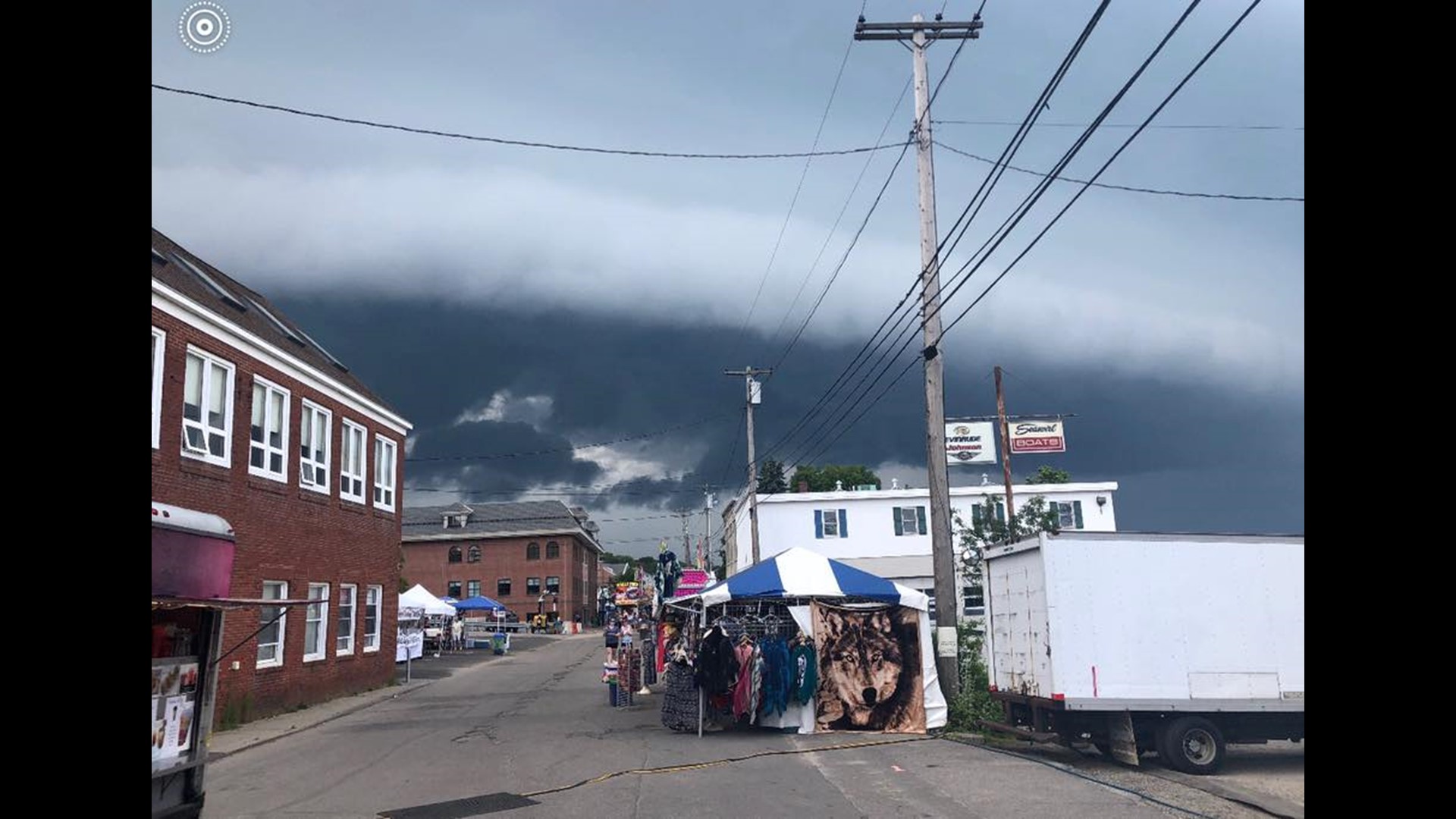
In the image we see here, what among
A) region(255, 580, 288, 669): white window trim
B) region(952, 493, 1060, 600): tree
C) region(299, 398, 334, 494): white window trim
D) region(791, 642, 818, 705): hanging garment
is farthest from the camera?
region(952, 493, 1060, 600): tree

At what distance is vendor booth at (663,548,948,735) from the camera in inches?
695

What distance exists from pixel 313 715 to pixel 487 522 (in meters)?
70.1

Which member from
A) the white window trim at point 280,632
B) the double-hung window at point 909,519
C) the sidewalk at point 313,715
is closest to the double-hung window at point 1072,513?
the double-hung window at point 909,519

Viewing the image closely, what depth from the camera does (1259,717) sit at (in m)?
13.6

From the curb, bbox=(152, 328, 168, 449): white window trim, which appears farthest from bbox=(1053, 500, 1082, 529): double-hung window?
bbox=(152, 328, 168, 449): white window trim

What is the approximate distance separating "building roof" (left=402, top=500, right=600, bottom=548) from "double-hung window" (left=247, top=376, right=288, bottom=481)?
217ft

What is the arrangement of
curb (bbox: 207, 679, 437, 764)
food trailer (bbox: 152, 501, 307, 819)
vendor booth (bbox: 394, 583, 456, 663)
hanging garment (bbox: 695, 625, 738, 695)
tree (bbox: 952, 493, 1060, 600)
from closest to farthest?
1. food trailer (bbox: 152, 501, 307, 819)
2. curb (bbox: 207, 679, 437, 764)
3. hanging garment (bbox: 695, 625, 738, 695)
4. tree (bbox: 952, 493, 1060, 600)
5. vendor booth (bbox: 394, 583, 456, 663)

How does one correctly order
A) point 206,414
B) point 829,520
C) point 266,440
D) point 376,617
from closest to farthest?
point 206,414 → point 266,440 → point 376,617 → point 829,520

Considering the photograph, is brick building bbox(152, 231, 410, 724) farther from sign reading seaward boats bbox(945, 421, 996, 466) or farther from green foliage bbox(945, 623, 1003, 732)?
sign reading seaward boats bbox(945, 421, 996, 466)

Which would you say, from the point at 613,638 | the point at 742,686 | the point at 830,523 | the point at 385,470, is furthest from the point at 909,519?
the point at 742,686

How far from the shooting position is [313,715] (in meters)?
22.1

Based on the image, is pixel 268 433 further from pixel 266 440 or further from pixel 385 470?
pixel 385 470
